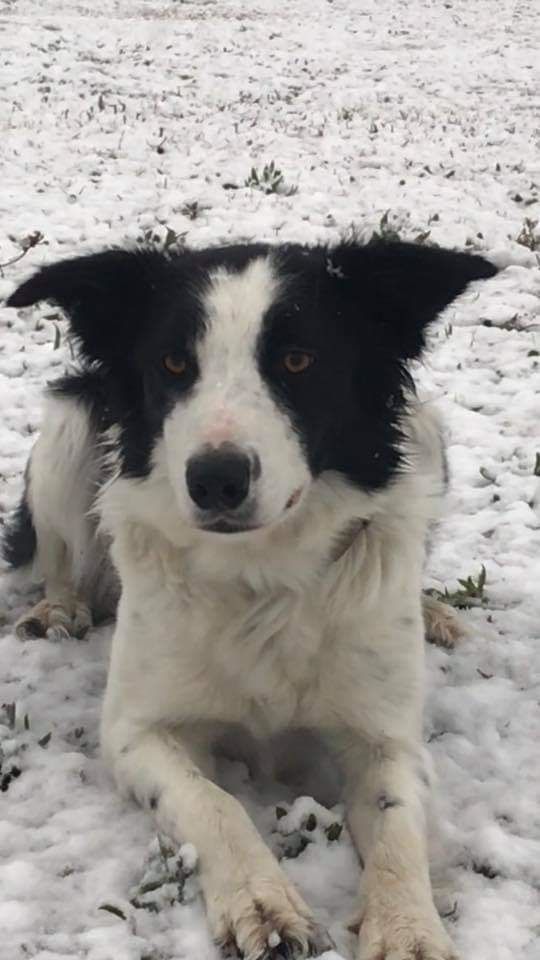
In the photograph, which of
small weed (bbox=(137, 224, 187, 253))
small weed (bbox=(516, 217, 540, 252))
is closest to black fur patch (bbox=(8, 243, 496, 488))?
small weed (bbox=(137, 224, 187, 253))

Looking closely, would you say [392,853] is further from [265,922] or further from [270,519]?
[270,519]

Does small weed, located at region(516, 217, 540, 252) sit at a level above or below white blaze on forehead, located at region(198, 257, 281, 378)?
below

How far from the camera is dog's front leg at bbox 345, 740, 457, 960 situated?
271 centimetres

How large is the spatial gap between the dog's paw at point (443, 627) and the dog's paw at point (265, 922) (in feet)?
5.88

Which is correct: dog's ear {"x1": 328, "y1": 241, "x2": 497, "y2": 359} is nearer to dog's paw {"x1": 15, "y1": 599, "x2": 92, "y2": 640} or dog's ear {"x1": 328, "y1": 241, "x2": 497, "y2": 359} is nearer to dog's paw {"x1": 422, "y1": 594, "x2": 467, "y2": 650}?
dog's paw {"x1": 422, "y1": 594, "x2": 467, "y2": 650}

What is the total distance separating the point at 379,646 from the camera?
3.53 meters

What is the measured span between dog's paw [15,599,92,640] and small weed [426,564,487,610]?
1.53m

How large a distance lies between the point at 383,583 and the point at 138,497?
855mm

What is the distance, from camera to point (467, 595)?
4.79m

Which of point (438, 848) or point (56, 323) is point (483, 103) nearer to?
point (56, 323)

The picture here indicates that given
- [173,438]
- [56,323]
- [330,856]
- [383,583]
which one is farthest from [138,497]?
[56,323]

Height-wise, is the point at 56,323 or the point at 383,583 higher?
the point at 383,583

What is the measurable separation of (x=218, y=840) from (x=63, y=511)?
2.14 meters

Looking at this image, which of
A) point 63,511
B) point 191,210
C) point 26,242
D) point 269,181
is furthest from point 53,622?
point 269,181
